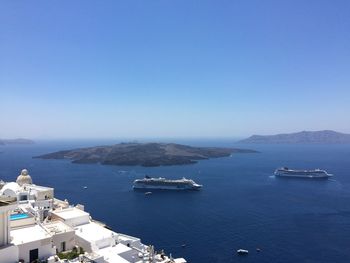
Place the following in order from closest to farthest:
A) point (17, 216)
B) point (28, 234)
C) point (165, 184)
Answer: point (28, 234), point (17, 216), point (165, 184)

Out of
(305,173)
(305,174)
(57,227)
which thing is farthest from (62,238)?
(305,173)

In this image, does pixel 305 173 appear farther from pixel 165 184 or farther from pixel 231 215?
pixel 231 215

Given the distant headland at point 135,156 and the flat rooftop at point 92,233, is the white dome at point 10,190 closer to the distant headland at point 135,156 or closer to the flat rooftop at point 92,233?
the flat rooftop at point 92,233

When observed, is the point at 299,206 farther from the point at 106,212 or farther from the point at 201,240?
the point at 106,212

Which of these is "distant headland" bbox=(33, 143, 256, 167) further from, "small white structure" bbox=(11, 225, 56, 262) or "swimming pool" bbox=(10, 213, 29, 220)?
"small white structure" bbox=(11, 225, 56, 262)

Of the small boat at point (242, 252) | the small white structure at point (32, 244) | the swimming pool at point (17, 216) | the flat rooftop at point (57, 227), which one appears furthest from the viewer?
the small boat at point (242, 252)

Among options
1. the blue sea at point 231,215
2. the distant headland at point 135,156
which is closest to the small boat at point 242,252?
the blue sea at point 231,215

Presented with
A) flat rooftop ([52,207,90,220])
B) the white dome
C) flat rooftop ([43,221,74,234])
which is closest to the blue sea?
flat rooftop ([52,207,90,220])

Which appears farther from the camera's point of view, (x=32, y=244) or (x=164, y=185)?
(x=164, y=185)
